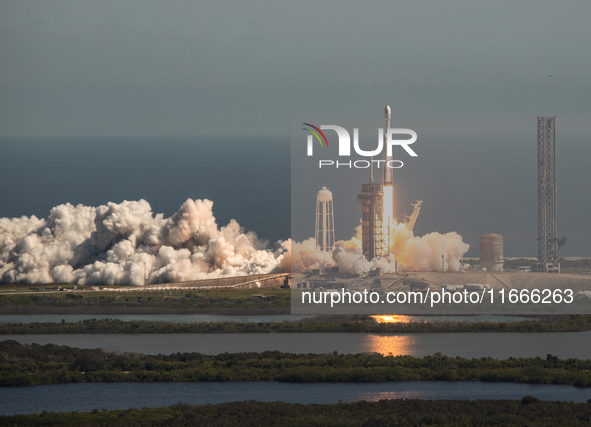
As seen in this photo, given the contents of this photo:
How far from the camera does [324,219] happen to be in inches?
1971

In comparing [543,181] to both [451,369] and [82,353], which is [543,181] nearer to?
[451,369]

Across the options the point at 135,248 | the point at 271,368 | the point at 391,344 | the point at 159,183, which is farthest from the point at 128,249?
the point at 159,183

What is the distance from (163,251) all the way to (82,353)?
21.0 metres

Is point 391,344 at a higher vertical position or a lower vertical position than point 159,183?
lower

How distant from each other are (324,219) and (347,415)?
25.0m

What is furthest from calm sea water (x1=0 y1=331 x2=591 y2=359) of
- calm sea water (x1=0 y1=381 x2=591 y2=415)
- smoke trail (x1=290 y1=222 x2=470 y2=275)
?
smoke trail (x1=290 y1=222 x2=470 y2=275)

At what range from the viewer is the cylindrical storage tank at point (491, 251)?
50.2 m

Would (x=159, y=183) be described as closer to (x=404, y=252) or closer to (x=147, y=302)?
(x=404, y=252)

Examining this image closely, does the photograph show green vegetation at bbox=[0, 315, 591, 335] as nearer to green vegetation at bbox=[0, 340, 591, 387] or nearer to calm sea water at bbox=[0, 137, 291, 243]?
green vegetation at bbox=[0, 340, 591, 387]

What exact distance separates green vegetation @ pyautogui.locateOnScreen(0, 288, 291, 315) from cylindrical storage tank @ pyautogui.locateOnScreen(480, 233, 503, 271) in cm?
1193

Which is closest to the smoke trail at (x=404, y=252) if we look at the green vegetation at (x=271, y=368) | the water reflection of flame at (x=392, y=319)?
the water reflection of flame at (x=392, y=319)

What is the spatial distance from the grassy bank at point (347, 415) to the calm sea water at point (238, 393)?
1.38 meters

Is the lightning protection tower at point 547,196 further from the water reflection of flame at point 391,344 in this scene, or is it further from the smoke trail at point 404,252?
the water reflection of flame at point 391,344

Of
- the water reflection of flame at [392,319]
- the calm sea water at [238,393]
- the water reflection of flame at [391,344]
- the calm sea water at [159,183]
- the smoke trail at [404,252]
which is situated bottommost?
the calm sea water at [238,393]
